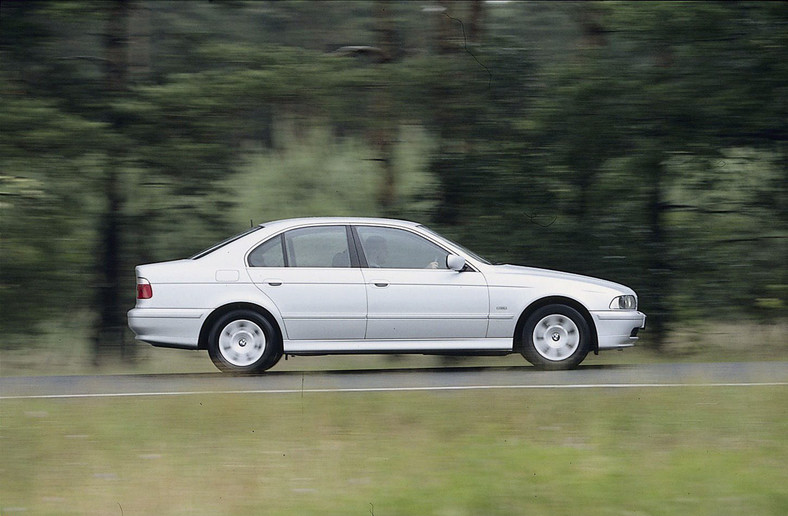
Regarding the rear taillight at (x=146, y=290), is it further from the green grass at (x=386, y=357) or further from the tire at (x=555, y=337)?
the tire at (x=555, y=337)

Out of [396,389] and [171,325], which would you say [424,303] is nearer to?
[396,389]

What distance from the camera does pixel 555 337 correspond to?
12.1m

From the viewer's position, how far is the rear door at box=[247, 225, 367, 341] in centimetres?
1187

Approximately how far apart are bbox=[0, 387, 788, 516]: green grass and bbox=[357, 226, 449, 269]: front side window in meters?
2.22

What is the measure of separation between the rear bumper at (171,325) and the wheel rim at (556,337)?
3429 mm

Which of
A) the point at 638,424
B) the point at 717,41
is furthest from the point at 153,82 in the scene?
the point at 638,424

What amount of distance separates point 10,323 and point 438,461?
31.5 feet

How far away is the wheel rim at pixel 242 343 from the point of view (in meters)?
11.9

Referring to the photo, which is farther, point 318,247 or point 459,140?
point 459,140

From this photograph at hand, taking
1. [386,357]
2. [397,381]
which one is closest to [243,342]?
[397,381]

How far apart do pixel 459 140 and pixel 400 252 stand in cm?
471

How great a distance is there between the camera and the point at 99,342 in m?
16.8

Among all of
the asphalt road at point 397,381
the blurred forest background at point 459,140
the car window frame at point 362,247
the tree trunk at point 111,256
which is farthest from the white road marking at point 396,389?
the tree trunk at point 111,256

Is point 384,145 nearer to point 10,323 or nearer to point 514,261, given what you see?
point 514,261
